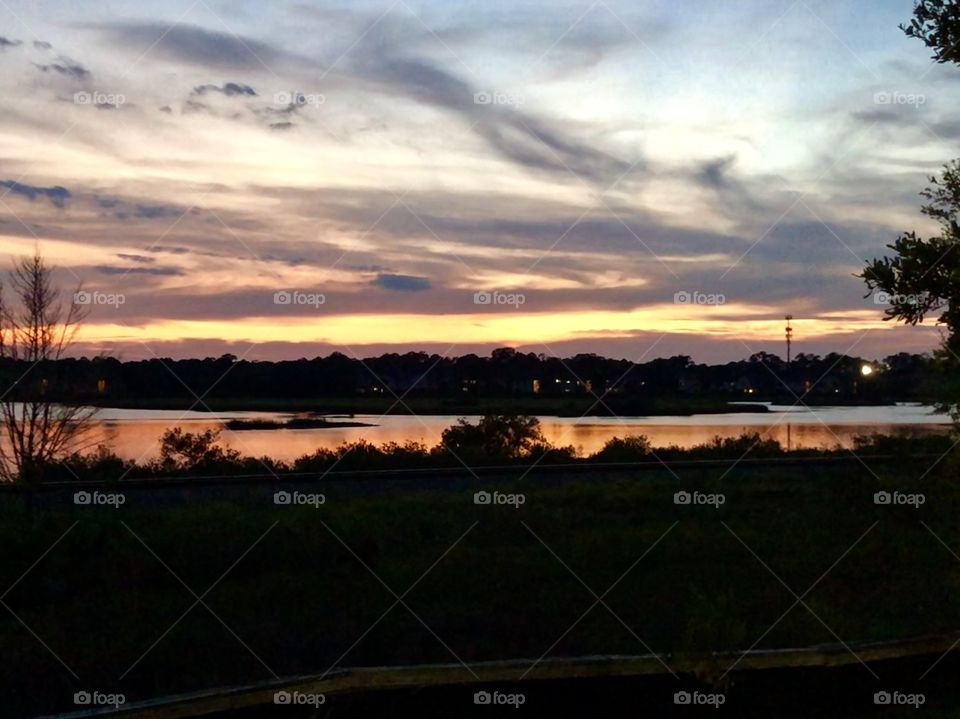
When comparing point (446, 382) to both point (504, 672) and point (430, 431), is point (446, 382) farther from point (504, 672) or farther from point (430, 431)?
point (504, 672)

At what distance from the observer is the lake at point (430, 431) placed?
1291 inches

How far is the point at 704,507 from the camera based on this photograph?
18.4m

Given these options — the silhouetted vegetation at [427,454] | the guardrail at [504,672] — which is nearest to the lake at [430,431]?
the silhouetted vegetation at [427,454]

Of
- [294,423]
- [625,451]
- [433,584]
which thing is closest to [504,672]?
[433,584]

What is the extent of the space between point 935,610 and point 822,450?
25.9 meters

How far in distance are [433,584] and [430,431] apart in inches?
1322

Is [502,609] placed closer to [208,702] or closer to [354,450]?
[208,702]

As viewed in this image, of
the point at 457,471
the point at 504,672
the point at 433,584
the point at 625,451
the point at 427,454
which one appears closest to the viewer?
the point at 504,672

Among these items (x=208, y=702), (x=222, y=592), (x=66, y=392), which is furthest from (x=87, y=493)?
(x=208, y=702)

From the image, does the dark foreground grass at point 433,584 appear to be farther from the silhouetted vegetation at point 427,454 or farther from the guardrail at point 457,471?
the silhouetted vegetation at point 427,454

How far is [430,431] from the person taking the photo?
1795 inches

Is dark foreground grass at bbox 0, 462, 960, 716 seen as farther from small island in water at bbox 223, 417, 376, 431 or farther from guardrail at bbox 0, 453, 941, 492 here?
small island in water at bbox 223, 417, 376, 431

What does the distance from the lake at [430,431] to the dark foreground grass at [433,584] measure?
4.80 metres

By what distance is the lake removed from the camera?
3278cm
